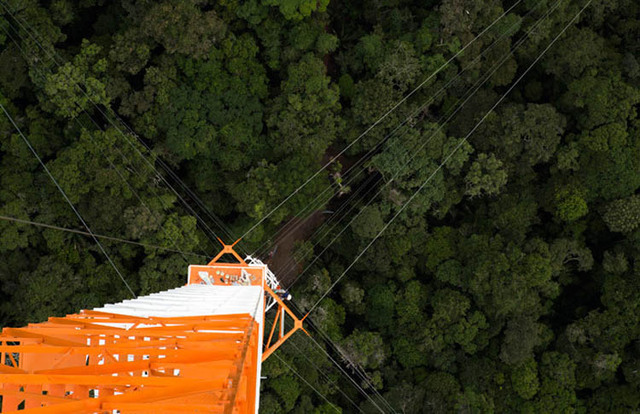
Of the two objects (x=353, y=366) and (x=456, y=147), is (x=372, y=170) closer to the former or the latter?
(x=456, y=147)

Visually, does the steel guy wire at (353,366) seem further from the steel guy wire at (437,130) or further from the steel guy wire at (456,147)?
the steel guy wire at (437,130)

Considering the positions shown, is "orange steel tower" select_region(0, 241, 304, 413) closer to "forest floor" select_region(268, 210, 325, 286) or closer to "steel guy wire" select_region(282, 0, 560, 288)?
"forest floor" select_region(268, 210, 325, 286)

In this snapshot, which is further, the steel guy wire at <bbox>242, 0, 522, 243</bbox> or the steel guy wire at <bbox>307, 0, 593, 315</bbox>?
the steel guy wire at <bbox>307, 0, 593, 315</bbox>

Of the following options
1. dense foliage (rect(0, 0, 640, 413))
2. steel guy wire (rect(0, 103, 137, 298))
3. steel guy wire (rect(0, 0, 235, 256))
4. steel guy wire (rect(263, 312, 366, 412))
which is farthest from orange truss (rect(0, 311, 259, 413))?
steel guy wire (rect(263, 312, 366, 412))

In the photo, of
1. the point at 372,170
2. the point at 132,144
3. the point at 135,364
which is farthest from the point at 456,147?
the point at 135,364

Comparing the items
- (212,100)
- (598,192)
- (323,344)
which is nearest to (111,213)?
(212,100)

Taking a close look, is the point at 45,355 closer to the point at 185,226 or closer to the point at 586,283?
the point at 185,226

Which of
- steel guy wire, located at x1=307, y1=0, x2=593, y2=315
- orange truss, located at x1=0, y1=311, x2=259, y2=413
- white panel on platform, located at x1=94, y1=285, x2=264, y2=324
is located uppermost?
steel guy wire, located at x1=307, y1=0, x2=593, y2=315
